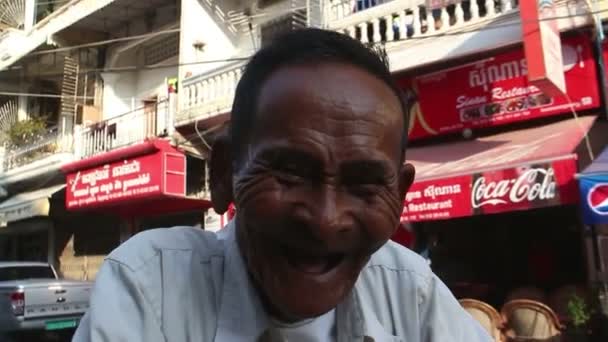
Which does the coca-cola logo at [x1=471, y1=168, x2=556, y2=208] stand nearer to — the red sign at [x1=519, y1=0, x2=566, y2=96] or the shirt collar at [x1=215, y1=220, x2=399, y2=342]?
the red sign at [x1=519, y1=0, x2=566, y2=96]

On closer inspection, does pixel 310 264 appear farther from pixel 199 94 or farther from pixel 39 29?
pixel 39 29

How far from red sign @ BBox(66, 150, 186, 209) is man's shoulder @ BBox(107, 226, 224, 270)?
33.5ft

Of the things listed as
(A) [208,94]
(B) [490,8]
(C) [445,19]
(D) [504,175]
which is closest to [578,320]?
(D) [504,175]

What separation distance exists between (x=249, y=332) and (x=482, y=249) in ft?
26.3

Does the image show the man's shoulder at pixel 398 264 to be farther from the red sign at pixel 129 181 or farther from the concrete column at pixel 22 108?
the concrete column at pixel 22 108

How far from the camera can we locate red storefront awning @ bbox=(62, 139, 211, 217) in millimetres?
11102

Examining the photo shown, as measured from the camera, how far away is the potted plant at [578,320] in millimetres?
5871

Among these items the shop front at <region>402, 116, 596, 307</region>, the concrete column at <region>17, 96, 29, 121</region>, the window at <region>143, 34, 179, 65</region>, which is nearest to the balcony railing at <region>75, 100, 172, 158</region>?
the window at <region>143, 34, 179, 65</region>

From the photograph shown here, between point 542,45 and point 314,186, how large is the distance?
632 cm

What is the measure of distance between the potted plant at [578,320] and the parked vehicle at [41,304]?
5.85 meters

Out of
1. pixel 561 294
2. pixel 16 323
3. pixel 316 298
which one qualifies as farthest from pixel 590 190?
pixel 16 323

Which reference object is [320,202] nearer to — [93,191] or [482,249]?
[482,249]

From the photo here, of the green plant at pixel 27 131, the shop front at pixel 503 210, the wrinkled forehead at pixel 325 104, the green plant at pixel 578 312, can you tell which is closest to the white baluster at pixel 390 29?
the shop front at pixel 503 210

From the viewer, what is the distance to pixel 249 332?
2.95 feet
